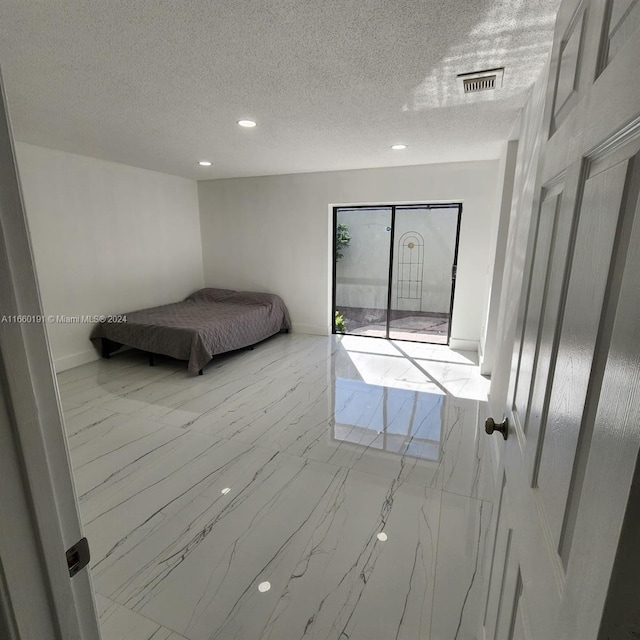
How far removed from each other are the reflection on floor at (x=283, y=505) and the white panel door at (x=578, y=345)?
0.74 meters

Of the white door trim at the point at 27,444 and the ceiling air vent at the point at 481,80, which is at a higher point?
the ceiling air vent at the point at 481,80

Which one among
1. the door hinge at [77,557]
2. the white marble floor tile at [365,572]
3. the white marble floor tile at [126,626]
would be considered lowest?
the white marble floor tile at [126,626]

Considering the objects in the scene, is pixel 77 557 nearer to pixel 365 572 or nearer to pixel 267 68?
pixel 365 572

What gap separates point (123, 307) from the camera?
4.72 metres

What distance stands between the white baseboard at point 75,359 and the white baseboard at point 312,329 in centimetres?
273

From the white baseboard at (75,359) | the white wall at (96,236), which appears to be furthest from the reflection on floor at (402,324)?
the white baseboard at (75,359)

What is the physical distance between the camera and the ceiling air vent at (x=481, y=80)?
6.89 feet

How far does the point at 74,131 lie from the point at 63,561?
3767 millimetres

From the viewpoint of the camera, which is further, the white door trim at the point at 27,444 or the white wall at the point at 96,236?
the white wall at the point at 96,236

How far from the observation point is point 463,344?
491cm

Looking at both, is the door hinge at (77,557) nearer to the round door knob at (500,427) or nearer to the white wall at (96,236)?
the round door knob at (500,427)

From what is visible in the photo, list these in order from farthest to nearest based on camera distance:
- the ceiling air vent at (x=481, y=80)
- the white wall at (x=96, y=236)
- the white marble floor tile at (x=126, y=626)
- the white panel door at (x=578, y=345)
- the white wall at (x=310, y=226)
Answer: the white wall at (x=310, y=226) < the white wall at (x=96, y=236) < the ceiling air vent at (x=481, y=80) < the white marble floor tile at (x=126, y=626) < the white panel door at (x=578, y=345)

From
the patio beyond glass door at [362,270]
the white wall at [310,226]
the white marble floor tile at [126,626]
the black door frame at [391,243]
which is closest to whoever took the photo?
the white marble floor tile at [126,626]

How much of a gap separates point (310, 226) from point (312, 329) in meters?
1.57
